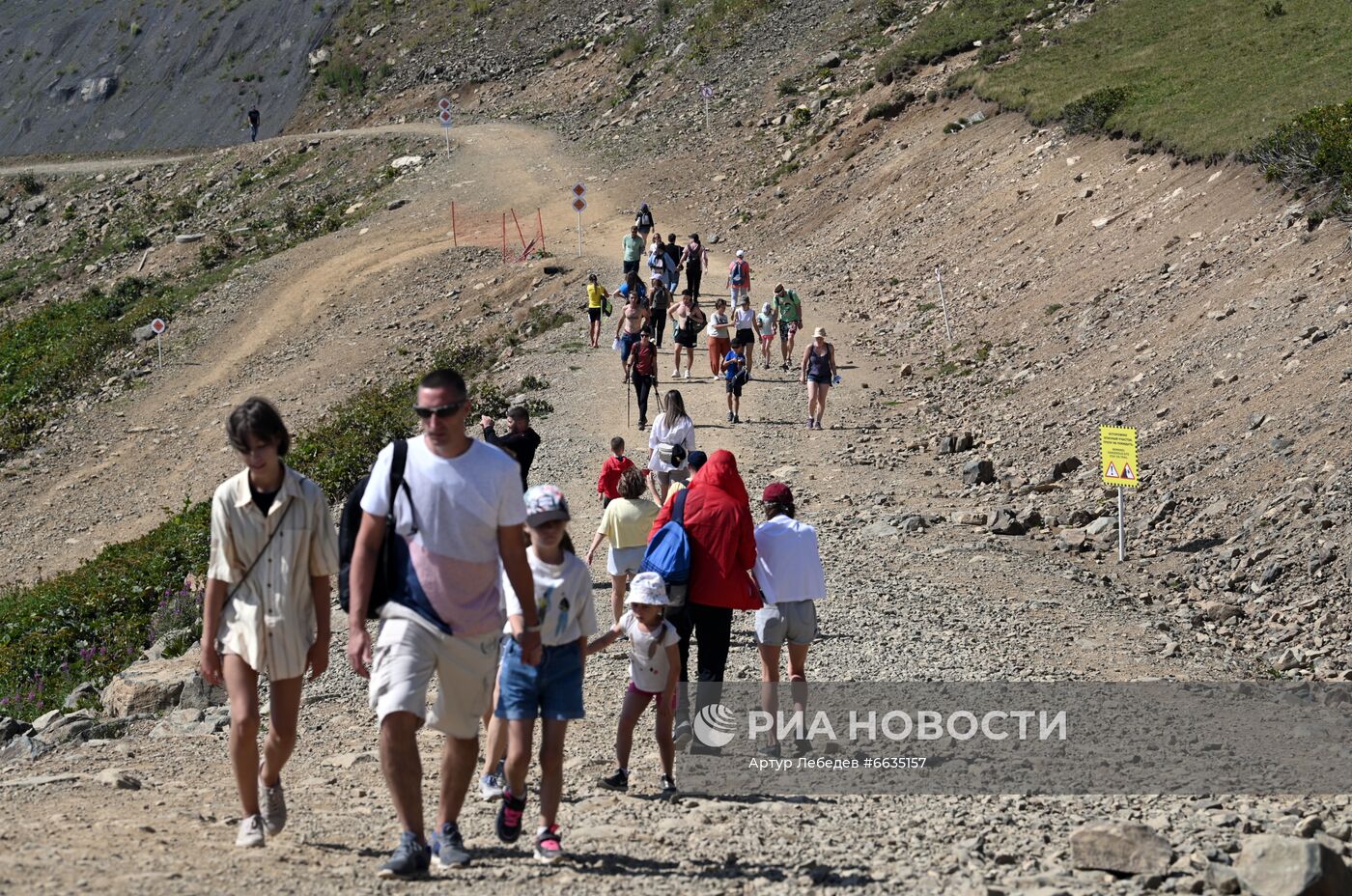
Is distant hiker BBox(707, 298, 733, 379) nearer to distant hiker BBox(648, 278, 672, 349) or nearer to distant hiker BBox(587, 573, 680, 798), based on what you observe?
distant hiker BBox(648, 278, 672, 349)

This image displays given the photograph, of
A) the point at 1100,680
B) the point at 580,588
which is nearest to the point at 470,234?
the point at 1100,680

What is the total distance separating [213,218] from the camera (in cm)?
4884

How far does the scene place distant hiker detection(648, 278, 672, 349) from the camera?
26188 mm

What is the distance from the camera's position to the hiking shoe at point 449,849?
635cm

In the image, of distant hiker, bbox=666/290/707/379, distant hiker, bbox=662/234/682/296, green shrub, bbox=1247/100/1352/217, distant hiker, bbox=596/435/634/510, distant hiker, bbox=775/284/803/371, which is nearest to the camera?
distant hiker, bbox=596/435/634/510

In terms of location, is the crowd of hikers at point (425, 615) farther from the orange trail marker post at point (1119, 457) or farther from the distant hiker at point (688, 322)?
the distant hiker at point (688, 322)

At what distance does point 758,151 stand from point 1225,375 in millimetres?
26226

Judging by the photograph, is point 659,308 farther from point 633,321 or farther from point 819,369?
point 819,369

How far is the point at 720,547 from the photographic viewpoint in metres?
8.68

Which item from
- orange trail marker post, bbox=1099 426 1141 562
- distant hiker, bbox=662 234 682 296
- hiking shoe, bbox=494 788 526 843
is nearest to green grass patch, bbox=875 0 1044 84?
distant hiker, bbox=662 234 682 296

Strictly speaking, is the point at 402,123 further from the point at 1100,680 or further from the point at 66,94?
the point at 1100,680

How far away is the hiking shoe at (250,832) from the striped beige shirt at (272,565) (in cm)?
65

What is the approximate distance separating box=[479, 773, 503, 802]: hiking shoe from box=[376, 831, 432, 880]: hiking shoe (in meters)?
1.51

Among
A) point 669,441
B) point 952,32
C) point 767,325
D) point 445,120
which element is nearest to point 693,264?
point 767,325
